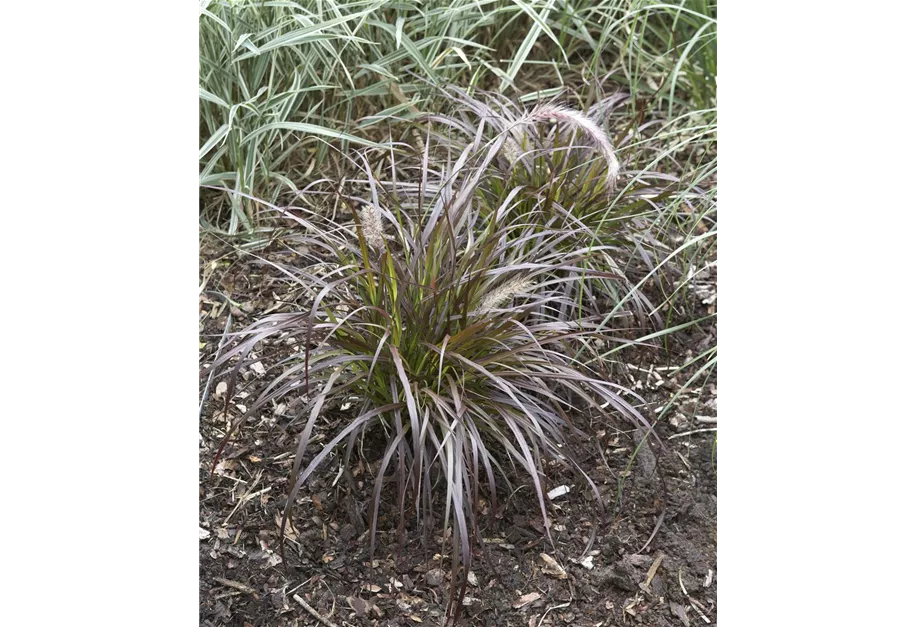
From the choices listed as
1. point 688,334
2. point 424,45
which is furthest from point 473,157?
point 688,334

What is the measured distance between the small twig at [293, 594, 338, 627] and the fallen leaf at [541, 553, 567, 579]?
0.42 m

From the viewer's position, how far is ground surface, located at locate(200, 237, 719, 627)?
1.66m

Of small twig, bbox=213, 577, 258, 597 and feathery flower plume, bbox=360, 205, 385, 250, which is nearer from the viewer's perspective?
feathery flower plume, bbox=360, 205, 385, 250

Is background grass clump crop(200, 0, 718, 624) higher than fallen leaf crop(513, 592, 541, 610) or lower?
higher

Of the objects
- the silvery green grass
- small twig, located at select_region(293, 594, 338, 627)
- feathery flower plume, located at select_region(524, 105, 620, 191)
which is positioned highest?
feathery flower plume, located at select_region(524, 105, 620, 191)

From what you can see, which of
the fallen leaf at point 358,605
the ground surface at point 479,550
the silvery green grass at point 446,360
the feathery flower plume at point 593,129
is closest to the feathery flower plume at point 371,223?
the silvery green grass at point 446,360

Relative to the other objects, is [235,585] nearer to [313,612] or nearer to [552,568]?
[313,612]

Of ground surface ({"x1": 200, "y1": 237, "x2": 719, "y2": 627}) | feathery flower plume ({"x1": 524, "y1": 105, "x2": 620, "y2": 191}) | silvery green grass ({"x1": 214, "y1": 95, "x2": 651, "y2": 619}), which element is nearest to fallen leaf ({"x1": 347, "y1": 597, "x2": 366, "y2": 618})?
ground surface ({"x1": 200, "y1": 237, "x2": 719, "y2": 627})

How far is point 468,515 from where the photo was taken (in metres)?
1.71

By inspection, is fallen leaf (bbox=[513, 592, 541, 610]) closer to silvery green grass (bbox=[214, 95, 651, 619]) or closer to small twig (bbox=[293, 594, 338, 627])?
silvery green grass (bbox=[214, 95, 651, 619])

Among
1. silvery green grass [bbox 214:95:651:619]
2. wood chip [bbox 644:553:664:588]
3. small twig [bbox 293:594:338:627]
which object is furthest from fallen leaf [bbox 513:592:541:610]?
small twig [bbox 293:594:338:627]

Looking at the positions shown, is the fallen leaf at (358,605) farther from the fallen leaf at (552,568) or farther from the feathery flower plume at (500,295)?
the feathery flower plume at (500,295)
